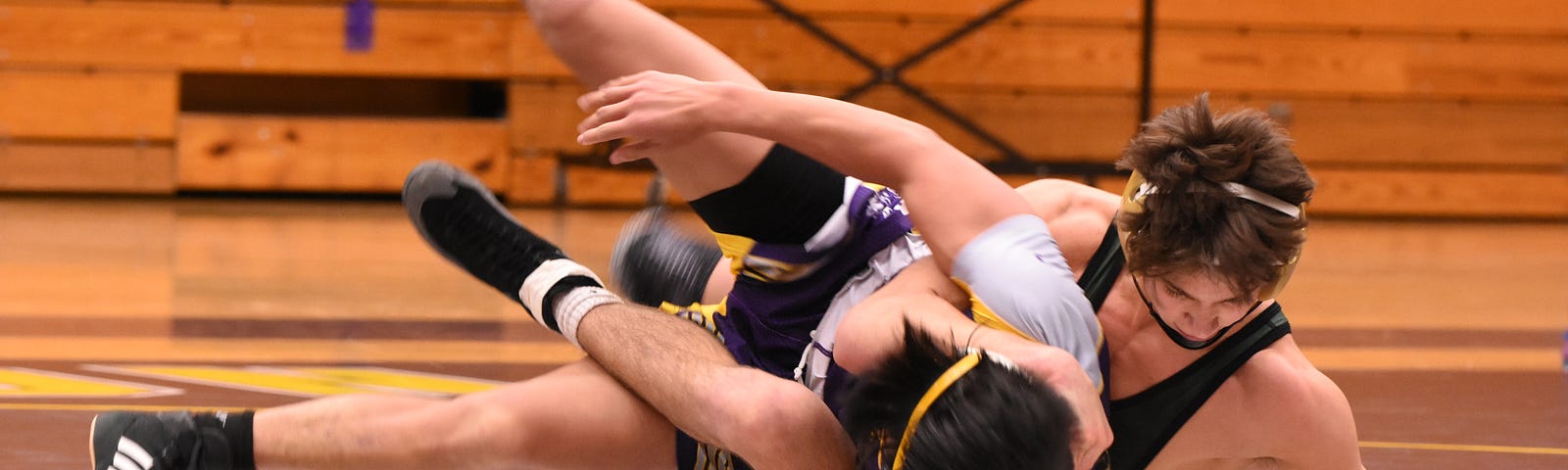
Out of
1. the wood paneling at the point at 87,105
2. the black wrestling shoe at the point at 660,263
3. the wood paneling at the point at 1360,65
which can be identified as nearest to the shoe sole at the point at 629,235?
the black wrestling shoe at the point at 660,263

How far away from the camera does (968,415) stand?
1.42 m

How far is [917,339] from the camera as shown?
60.3 inches

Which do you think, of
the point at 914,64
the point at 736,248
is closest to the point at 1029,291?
the point at 736,248

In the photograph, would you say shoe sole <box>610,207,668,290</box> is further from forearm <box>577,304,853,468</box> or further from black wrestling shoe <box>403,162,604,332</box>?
forearm <box>577,304,853,468</box>

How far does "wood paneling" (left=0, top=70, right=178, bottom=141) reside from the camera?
22.7ft

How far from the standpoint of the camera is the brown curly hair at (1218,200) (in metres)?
1.61

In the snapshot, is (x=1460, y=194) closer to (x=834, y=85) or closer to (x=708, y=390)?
(x=834, y=85)

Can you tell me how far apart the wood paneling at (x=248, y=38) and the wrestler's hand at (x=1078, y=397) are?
591 centimetres

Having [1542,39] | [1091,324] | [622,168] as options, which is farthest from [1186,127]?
[1542,39]

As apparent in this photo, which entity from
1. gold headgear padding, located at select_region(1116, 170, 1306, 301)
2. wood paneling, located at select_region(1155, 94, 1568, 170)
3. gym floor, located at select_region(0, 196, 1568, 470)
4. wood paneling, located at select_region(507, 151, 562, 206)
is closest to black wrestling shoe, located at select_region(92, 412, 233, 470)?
gym floor, located at select_region(0, 196, 1568, 470)

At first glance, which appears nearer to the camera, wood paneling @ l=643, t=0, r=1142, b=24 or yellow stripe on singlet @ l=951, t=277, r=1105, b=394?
yellow stripe on singlet @ l=951, t=277, r=1105, b=394

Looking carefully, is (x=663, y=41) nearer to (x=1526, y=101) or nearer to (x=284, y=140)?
(x=284, y=140)

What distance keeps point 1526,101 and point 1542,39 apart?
0.31m

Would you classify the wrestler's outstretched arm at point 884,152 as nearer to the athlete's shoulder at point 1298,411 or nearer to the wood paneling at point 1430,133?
the athlete's shoulder at point 1298,411
